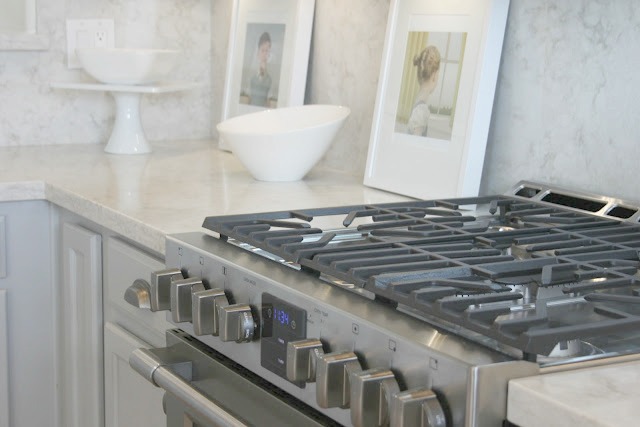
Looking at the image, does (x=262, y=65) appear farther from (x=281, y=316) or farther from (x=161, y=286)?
(x=281, y=316)

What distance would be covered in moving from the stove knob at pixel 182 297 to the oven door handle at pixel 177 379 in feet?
0.26

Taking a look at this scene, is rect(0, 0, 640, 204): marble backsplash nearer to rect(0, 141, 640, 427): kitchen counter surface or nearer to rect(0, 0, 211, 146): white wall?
rect(0, 0, 211, 146): white wall

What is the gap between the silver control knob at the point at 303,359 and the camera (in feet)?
3.48

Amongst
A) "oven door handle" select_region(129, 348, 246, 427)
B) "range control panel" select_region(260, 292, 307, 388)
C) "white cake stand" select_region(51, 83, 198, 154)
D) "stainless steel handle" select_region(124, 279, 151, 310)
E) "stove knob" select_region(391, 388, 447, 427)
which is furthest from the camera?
"white cake stand" select_region(51, 83, 198, 154)

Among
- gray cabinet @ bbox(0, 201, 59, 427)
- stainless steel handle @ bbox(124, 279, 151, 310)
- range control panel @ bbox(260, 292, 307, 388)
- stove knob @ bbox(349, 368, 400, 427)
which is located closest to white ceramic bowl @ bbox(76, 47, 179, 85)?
gray cabinet @ bbox(0, 201, 59, 427)

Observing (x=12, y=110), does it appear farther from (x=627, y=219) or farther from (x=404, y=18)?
(x=627, y=219)

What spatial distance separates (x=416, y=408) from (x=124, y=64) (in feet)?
5.71

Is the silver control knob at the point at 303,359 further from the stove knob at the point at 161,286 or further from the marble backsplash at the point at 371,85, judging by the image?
the marble backsplash at the point at 371,85

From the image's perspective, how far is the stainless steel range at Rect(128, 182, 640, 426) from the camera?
0.89 meters

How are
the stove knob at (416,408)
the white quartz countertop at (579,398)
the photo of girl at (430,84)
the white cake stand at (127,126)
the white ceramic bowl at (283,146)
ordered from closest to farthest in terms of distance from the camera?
the white quartz countertop at (579,398)
the stove knob at (416,408)
the photo of girl at (430,84)
the white ceramic bowl at (283,146)
the white cake stand at (127,126)

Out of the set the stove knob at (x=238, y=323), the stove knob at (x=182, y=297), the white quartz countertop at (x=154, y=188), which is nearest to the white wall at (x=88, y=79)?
the white quartz countertop at (x=154, y=188)

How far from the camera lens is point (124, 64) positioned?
7.95 ft

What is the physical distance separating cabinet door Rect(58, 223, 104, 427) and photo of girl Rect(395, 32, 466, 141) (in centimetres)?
68

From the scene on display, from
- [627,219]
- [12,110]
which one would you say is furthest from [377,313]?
[12,110]
